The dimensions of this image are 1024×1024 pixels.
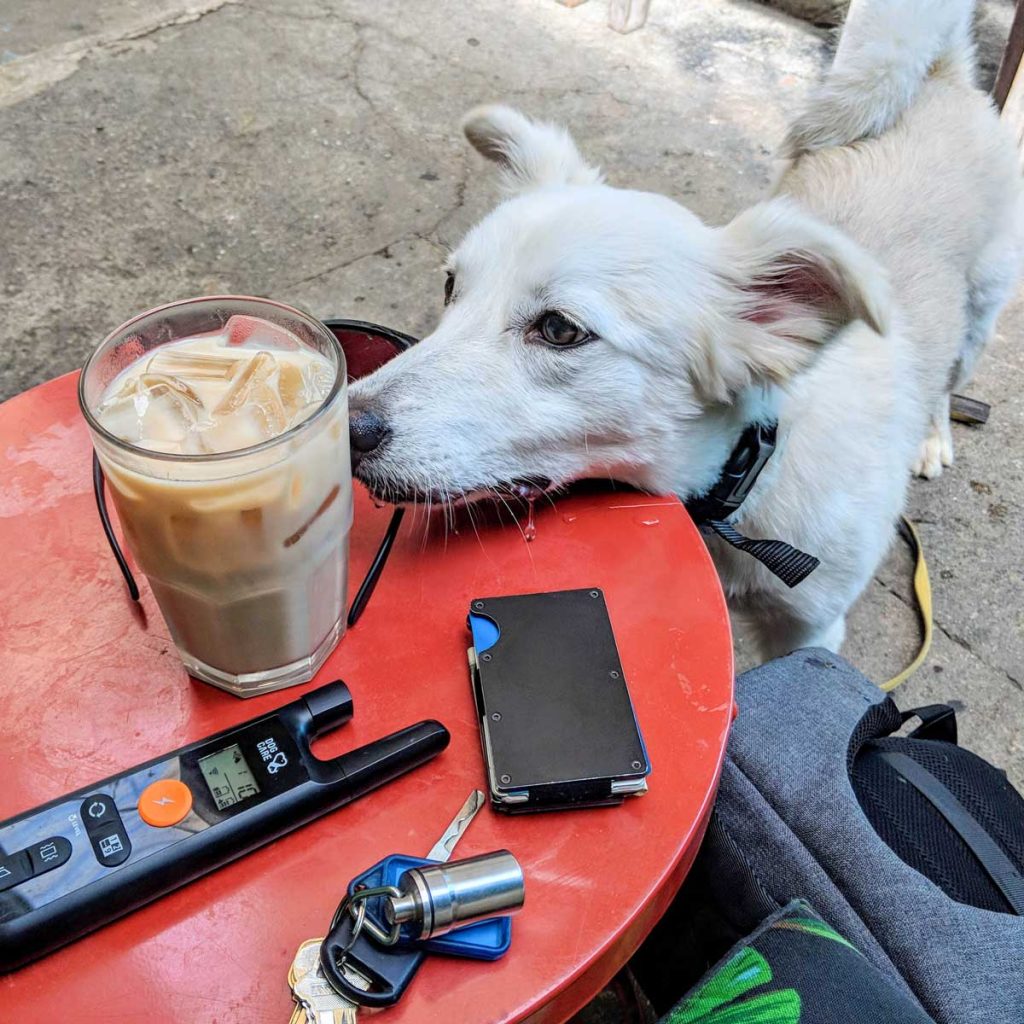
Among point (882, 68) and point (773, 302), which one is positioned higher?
point (882, 68)

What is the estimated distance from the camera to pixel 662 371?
1064 mm

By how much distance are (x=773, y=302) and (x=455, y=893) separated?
831 millimetres

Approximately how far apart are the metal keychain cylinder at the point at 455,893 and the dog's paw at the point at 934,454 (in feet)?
6.31

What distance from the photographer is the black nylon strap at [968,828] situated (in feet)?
2.88

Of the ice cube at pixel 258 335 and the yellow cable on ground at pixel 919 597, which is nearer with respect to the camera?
the ice cube at pixel 258 335

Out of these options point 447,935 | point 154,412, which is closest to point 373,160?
point 154,412

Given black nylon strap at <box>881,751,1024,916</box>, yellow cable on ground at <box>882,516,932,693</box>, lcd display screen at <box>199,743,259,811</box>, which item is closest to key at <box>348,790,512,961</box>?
lcd display screen at <box>199,743,259,811</box>

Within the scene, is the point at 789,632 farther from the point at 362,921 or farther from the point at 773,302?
the point at 362,921

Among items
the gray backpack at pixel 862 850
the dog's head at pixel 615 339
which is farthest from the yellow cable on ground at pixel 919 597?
the dog's head at pixel 615 339

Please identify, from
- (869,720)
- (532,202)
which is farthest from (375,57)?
(869,720)

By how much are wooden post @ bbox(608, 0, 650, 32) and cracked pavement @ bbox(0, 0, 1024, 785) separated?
0.24 feet

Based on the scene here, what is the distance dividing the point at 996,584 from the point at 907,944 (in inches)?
54.9

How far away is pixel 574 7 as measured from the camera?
3.75 m

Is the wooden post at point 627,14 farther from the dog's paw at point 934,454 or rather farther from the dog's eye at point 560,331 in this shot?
the dog's eye at point 560,331
